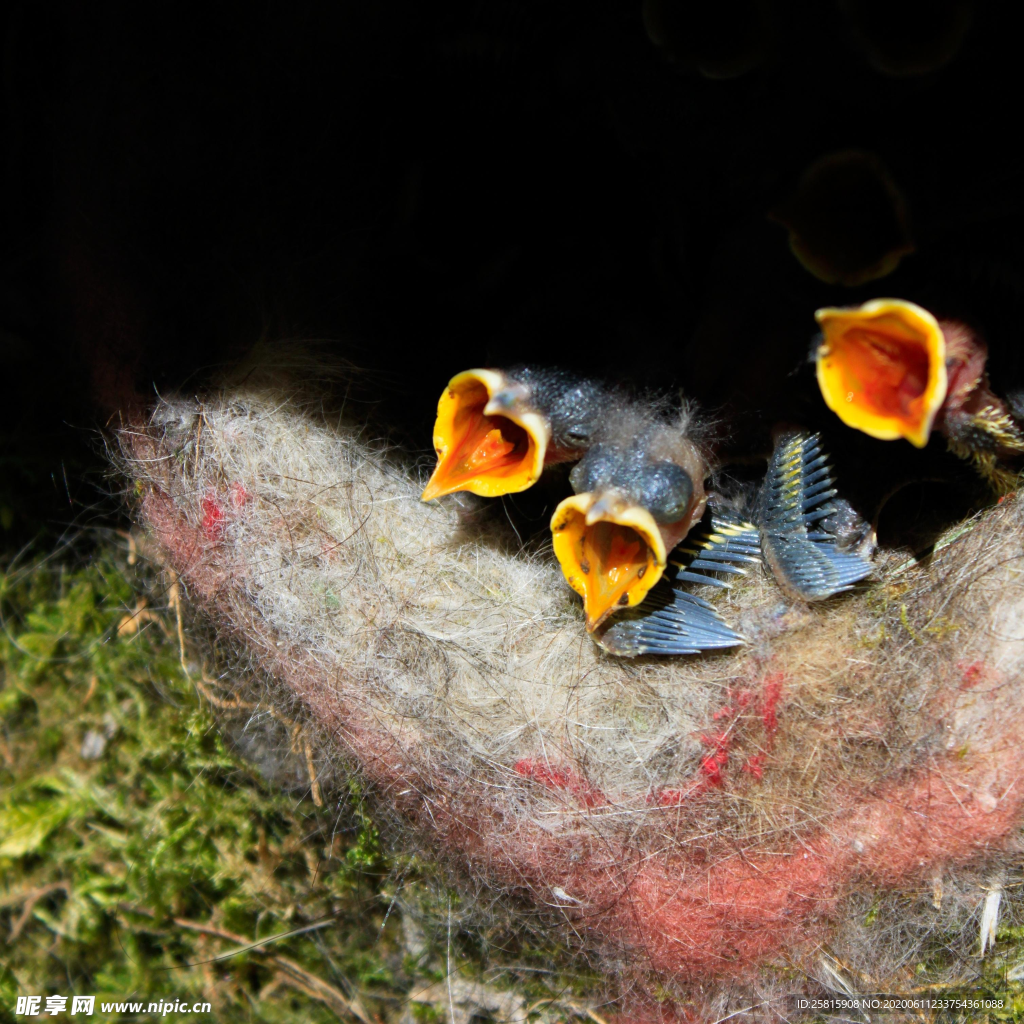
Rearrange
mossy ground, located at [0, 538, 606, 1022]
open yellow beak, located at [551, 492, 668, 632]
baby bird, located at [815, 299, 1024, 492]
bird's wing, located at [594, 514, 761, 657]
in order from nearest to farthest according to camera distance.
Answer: baby bird, located at [815, 299, 1024, 492], open yellow beak, located at [551, 492, 668, 632], bird's wing, located at [594, 514, 761, 657], mossy ground, located at [0, 538, 606, 1022]

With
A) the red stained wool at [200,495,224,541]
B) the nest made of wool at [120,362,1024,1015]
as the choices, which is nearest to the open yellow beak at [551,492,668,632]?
the nest made of wool at [120,362,1024,1015]

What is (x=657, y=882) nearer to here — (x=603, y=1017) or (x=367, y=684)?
(x=603, y=1017)

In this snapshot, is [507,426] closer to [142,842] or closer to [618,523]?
[618,523]

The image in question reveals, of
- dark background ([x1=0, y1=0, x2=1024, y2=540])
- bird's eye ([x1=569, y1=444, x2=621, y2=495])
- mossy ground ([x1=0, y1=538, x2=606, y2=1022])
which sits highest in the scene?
dark background ([x1=0, y1=0, x2=1024, y2=540])

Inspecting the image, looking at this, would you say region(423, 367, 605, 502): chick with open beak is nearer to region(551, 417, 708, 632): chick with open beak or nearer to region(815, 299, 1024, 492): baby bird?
region(551, 417, 708, 632): chick with open beak

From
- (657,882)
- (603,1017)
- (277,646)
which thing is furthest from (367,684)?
(603,1017)
